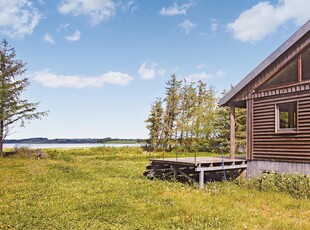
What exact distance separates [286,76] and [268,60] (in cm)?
126

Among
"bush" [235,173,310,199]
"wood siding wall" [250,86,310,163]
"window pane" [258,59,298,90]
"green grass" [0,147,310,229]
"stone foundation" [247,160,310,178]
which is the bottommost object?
"green grass" [0,147,310,229]

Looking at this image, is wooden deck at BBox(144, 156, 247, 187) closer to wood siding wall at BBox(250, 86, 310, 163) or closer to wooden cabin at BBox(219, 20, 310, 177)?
wooden cabin at BBox(219, 20, 310, 177)

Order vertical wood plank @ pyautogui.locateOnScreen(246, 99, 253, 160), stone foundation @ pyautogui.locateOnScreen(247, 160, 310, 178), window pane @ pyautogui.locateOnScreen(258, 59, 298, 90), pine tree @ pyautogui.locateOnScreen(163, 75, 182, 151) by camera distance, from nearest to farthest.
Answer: stone foundation @ pyautogui.locateOnScreen(247, 160, 310, 178)
window pane @ pyautogui.locateOnScreen(258, 59, 298, 90)
vertical wood plank @ pyautogui.locateOnScreen(246, 99, 253, 160)
pine tree @ pyautogui.locateOnScreen(163, 75, 182, 151)

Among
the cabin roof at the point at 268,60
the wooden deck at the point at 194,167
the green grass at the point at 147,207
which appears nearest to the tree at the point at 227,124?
the wooden deck at the point at 194,167

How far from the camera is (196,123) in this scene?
184ft

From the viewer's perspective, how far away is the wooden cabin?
555 inches

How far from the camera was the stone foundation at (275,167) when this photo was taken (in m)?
13.9

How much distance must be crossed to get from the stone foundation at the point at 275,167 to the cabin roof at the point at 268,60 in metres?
3.96

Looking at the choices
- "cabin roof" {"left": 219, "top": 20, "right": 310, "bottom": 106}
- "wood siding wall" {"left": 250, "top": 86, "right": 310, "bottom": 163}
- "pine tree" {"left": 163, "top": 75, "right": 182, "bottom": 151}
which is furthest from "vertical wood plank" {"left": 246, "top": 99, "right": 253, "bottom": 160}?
"pine tree" {"left": 163, "top": 75, "right": 182, "bottom": 151}

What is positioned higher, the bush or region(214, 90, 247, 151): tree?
region(214, 90, 247, 151): tree

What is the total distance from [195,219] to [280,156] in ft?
26.3

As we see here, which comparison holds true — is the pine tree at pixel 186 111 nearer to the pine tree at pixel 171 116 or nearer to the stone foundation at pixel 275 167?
the pine tree at pixel 171 116

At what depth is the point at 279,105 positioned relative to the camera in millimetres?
15484

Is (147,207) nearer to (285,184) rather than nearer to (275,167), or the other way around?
(285,184)
